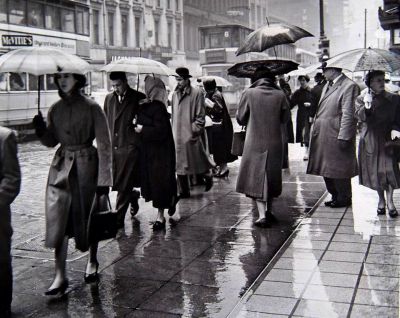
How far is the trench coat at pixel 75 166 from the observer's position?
4781mm

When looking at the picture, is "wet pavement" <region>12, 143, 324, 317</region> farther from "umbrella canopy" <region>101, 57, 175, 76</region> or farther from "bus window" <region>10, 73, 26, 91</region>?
"bus window" <region>10, 73, 26, 91</region>

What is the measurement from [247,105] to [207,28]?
104 feet

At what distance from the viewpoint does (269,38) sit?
26.8 feet

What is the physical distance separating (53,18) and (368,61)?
2011 centimetres

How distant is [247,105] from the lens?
7133mm

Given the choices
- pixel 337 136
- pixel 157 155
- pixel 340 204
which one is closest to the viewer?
pixel 157 155

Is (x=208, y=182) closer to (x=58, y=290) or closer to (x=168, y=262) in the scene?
(x=168, y=262)

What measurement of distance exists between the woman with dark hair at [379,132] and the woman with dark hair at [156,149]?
248 cm

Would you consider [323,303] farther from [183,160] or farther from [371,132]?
[183,160]

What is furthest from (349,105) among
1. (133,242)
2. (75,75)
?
(75,75)

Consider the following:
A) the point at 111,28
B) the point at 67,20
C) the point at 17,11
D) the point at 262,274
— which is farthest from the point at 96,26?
the point at 262,274

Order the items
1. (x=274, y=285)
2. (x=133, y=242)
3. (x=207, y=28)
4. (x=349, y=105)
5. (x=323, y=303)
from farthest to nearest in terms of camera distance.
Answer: (x=207, y=28) < (x=349, y=105) < (x=133, y=242) < (x=274, y=285) < (x=323, y=303)

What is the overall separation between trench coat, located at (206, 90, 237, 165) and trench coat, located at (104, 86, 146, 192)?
417 centimetres

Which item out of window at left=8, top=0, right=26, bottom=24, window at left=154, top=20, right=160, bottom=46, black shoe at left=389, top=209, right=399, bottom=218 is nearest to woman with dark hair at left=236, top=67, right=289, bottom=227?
black shoe at left=389, top=209, right=399, bottom=218
